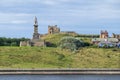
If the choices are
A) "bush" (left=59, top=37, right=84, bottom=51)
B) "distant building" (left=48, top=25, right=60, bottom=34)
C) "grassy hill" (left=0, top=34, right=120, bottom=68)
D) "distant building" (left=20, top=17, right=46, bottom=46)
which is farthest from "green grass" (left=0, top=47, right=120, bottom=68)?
"distant building" (left=48, top=25, right=60, bottom=34)

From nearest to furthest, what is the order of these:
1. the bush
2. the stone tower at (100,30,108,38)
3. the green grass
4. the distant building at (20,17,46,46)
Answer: the green grass
the bush
the distant building at (20,17,46,46)
the stone tower at (100,30,108,38)

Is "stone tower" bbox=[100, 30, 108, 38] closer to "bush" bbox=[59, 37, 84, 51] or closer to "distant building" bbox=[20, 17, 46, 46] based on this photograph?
"bush" bbox=[59, 37, 84, 51]

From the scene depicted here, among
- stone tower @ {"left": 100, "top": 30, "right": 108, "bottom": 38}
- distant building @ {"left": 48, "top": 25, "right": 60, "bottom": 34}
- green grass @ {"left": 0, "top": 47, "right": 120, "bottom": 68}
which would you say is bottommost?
green grass @ {"left": 0, "top": 47, "right": 120, "bottom": 68}

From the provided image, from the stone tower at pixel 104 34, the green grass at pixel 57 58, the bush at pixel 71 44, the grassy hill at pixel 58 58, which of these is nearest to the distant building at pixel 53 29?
the stone tower at pixel 104 34

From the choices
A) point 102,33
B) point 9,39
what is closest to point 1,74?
point 9,39

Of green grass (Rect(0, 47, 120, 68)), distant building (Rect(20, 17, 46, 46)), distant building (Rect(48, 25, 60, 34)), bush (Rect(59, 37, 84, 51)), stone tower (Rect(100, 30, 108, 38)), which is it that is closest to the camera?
green grass (Rect(0, 47, 120, 68))

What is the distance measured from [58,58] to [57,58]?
361 mm

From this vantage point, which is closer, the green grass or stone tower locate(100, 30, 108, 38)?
the green grass

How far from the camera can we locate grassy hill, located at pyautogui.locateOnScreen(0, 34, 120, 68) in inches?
4749

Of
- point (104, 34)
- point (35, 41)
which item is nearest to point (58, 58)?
point (35, 41)

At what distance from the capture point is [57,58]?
127250mm

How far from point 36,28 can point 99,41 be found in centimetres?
2239

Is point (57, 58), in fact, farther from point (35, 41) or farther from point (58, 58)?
point (35, 41)

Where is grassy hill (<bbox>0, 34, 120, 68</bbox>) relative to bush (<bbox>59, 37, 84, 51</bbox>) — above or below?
below
